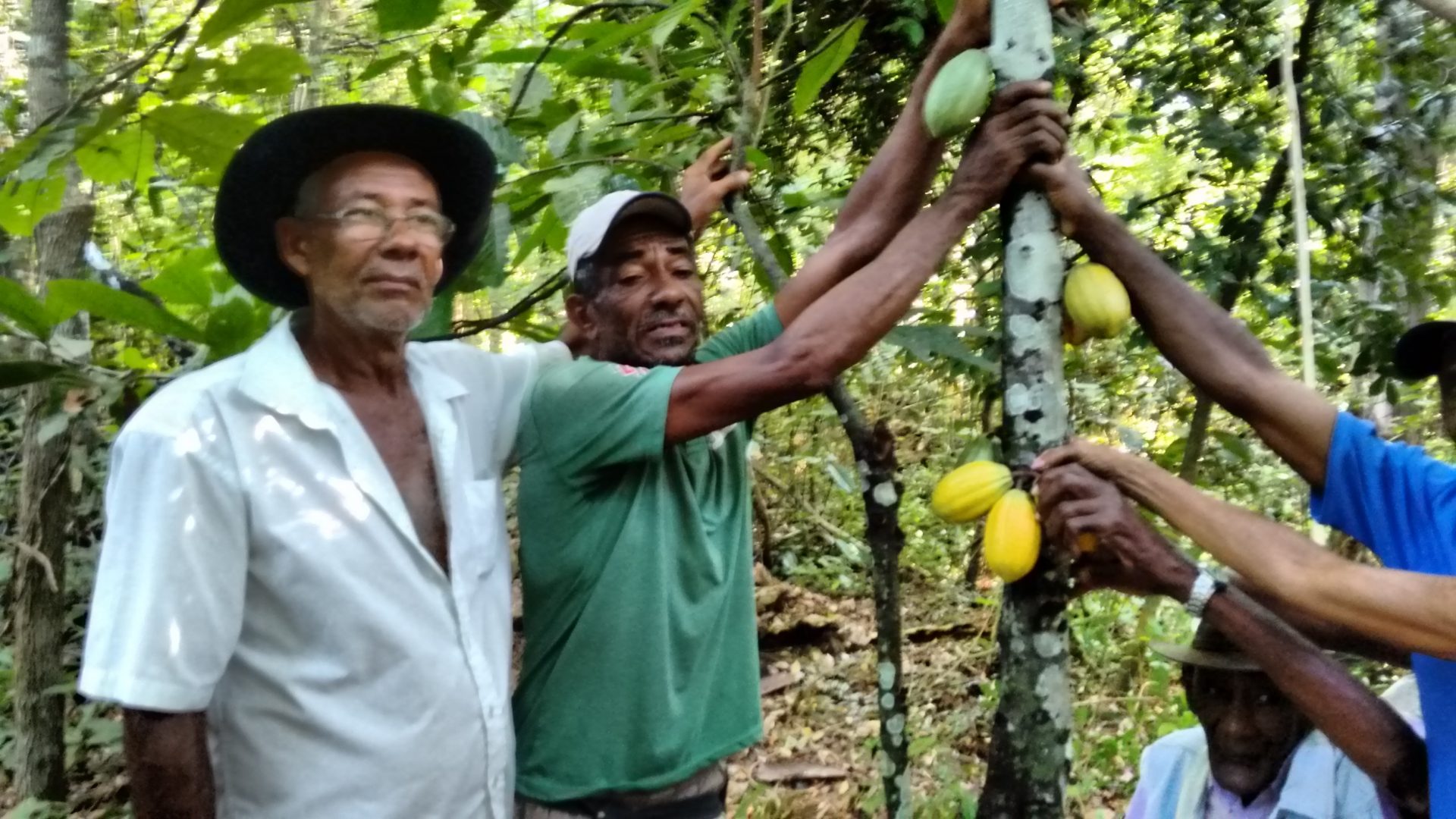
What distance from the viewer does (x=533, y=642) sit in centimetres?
179

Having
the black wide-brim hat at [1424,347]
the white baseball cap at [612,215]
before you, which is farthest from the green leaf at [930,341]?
the black wide-brim hat at [1424,347]

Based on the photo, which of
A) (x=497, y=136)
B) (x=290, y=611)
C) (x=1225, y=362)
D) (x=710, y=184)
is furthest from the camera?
(x=710, y=184)

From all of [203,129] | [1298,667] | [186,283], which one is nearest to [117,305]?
[186,283]

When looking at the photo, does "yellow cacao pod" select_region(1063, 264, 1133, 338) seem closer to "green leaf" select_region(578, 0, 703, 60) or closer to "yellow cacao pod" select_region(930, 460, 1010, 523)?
"yellow cacao pod" select_region(930, 460, 1010, 523)

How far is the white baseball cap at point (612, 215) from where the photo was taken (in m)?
1.82

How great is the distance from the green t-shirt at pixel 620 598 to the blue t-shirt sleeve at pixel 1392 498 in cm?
109

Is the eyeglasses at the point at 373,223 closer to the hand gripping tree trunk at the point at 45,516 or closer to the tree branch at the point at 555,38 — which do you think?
the tree branch at the point at 555,38

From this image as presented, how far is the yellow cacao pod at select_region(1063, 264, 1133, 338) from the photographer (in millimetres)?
1435

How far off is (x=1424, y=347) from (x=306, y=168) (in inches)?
82.7

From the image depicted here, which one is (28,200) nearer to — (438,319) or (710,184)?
(438,319)

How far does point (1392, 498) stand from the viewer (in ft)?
5.38

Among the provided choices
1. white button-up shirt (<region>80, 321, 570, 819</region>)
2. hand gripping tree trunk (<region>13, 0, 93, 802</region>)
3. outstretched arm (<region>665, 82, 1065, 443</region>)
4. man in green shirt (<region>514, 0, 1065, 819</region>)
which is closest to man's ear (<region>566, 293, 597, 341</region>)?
man in green shirt (<region>514, 0, 1065, 819</region>)

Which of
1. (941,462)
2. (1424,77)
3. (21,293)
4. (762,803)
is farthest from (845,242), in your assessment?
(941,462)

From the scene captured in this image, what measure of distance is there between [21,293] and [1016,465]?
5.91ft
